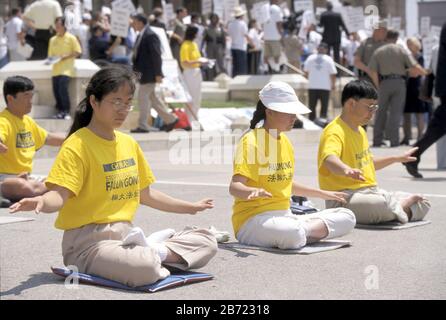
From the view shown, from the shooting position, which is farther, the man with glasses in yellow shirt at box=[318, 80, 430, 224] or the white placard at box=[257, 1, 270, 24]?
the white placard at box=[257, 1, 270, 24]

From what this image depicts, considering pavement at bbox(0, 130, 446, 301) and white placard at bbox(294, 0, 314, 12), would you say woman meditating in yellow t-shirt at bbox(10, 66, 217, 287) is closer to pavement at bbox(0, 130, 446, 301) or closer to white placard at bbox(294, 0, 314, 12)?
pavement at bbox(0, 130, 446, 301)

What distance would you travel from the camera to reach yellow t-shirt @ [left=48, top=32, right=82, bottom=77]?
16500 mm

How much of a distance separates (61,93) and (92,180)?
1153cm

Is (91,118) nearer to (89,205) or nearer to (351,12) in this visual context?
(89,205)

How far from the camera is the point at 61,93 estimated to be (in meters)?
16.5

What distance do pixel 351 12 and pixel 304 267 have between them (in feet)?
64.5

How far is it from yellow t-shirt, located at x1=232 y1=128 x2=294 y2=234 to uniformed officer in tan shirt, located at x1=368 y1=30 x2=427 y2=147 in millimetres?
10305

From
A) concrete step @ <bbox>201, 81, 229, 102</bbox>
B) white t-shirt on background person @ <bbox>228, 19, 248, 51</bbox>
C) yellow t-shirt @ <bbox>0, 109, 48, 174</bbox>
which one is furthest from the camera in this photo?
white t-shirt on background person @ <bbox>228, 19, 248, 51</bbox>

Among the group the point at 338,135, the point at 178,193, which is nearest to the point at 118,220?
the point at 338,135

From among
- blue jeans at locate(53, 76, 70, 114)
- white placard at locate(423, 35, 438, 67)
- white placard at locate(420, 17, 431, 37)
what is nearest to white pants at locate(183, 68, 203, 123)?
blue jeans at locate(53, 76, 70, 114)

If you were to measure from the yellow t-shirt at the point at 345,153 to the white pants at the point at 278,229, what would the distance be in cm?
94

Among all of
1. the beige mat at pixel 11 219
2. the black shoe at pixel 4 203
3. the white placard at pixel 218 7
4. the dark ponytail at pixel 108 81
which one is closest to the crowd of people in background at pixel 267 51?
the white placard at pixel 218 7

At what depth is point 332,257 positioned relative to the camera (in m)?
6.36

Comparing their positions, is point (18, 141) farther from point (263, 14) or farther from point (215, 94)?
point (263, 14)
